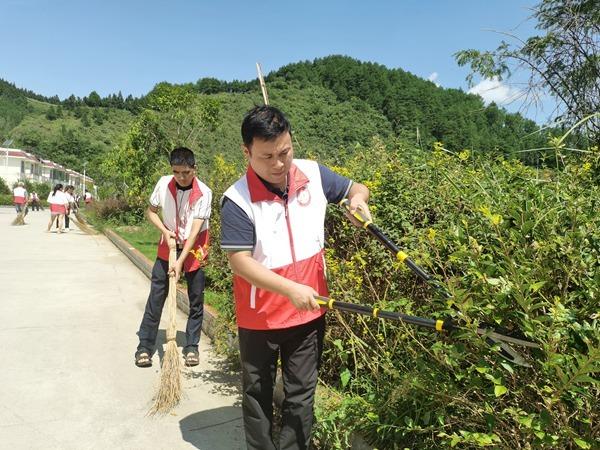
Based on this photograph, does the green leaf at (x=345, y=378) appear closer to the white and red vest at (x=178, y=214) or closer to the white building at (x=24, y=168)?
the white and red vest at (x=178, y=214)

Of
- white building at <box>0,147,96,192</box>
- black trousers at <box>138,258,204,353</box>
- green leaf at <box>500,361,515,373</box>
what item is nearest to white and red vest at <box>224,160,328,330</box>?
green leaf at <box>500,361,515,373</box>

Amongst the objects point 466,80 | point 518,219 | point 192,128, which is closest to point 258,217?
point 518,219

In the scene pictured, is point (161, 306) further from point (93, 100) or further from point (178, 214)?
point (93, 100)

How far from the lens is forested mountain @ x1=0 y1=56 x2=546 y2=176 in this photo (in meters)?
5.21

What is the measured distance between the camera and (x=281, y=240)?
234 cm

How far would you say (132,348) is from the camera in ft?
16.0

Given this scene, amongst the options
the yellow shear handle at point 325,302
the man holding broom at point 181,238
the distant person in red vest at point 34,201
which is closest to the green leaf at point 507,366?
the yellow shear handle at point 325,302

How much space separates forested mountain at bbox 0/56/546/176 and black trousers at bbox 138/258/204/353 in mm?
1542

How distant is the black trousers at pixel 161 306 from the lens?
14.6ft

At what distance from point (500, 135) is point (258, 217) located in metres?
2.93

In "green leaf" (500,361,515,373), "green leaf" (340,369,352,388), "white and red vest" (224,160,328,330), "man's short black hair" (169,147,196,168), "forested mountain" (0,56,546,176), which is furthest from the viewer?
"forested mountain" (0,56,546,176)

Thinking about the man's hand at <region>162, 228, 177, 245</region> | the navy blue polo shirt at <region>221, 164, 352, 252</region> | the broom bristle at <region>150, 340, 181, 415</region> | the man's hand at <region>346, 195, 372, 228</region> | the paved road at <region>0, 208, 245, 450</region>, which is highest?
the man's hand at <region>346, 195, 372, 228</region>

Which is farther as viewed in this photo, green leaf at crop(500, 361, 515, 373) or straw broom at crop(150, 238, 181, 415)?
straw broom at crop(150, 238, 181, 415)

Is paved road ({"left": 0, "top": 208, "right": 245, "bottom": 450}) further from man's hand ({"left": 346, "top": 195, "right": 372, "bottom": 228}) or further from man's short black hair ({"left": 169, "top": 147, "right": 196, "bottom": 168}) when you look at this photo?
man's short black hair ({"left": 169, "top": 147, "right": 196, "bottom": 168})
